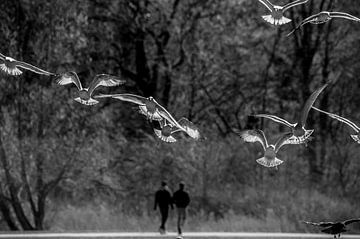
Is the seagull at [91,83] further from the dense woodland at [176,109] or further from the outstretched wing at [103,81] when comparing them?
the dense woodland at [176,109]

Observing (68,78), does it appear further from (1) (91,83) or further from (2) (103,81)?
(2) (103,81)

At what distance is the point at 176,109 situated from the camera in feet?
116

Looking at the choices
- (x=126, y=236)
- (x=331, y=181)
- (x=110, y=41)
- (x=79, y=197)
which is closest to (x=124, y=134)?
(x=110, y=41)

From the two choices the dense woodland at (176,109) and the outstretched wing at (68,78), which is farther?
the dense woodland at (176,109)

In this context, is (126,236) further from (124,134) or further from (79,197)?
(124,134)

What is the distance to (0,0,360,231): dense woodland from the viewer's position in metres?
27.3

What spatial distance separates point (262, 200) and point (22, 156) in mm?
7507

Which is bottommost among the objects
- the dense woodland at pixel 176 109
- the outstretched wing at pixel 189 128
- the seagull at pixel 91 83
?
the outstretched wing at pixel 189 128

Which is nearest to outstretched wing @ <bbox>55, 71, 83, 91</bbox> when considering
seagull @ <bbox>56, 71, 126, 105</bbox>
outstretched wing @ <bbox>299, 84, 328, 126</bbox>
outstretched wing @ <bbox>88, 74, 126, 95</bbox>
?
seagull @ <bbox>56, 71, 126, 105</bbox>

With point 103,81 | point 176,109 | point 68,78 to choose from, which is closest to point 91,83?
point 103,81

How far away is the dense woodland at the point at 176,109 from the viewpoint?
27.3 meters

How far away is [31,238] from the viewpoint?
69.4ft

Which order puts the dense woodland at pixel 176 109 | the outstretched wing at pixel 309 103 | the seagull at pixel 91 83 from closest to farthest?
the outstretched wing at pixel 309 103, the seagull at pixel 91 83, the dense woodland at pixel 176 109

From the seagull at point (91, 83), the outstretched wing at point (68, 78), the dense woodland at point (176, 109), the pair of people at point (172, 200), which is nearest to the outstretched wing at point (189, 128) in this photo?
the seagull at point (91, 83)
